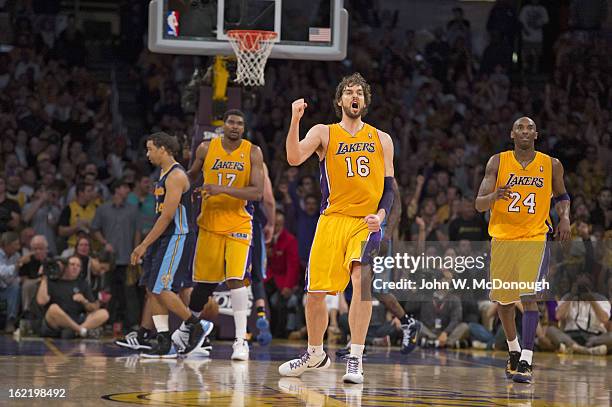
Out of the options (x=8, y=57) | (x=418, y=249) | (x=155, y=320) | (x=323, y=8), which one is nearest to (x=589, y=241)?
(x=418, y=249)

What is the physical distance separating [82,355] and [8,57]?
10.5m

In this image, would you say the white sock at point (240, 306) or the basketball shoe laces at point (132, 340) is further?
the basketball shoe laces at point (132, 340)

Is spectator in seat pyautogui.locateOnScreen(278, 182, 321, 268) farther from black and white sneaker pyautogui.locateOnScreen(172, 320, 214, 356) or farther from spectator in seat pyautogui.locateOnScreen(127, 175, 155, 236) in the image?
black and white sneaker pyautogui.locateOnScreen(172, 320, 214, 356)

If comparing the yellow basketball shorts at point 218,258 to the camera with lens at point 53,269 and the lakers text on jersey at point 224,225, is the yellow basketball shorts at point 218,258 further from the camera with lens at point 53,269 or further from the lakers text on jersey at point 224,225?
the camera with lens at point 53,269

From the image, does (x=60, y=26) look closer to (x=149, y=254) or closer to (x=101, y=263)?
(x=101, y=263)

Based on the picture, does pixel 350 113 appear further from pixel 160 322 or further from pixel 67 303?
pixel 67 303

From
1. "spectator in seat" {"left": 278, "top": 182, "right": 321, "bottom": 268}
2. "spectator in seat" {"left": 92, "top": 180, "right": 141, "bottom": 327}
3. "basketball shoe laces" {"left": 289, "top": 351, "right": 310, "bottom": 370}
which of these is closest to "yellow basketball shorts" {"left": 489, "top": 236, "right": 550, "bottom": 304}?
"basketball shoe laces" {"left": 289, "top": 351, "right": 310, "bottom": 370}

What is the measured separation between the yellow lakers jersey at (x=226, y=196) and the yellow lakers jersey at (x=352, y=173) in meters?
2.55

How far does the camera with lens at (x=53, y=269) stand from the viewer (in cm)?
1475

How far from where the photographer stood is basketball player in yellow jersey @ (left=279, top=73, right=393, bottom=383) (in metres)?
8.90

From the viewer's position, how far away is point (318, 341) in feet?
30.3

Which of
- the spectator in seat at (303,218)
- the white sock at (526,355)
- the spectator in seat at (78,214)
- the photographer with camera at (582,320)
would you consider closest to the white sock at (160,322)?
the white sock at (526,355)

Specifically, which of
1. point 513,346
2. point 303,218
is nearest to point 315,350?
point 513,346

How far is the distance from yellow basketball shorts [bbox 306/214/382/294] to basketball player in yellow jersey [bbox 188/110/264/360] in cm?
259
